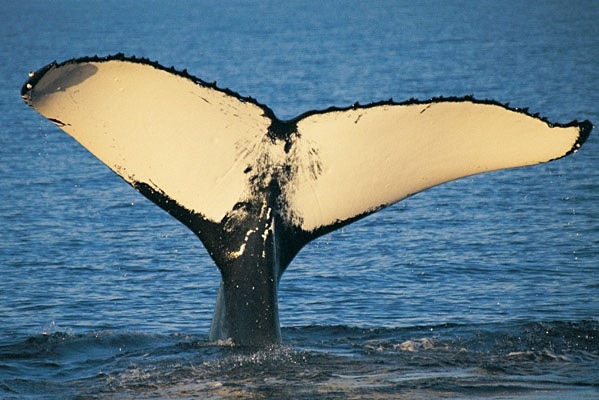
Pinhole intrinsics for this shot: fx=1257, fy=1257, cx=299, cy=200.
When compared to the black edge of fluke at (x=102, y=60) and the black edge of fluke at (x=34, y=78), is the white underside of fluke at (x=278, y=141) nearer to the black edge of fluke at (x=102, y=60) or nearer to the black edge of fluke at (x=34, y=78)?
the black edge of fluke at (x=102, y=60)

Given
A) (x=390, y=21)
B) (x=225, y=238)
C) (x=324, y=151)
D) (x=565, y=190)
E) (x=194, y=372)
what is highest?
(x=390, y=21)

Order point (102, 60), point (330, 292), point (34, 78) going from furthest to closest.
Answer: point (330, 292), point (102, 60), point (34, 78)

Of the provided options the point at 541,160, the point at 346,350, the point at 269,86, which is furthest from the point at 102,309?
the point at 269,86

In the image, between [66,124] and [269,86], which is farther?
[269,86]

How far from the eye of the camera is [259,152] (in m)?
7.17

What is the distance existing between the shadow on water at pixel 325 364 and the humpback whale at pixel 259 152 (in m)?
0.31

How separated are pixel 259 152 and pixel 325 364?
1.47 metres

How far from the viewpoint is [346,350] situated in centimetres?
835

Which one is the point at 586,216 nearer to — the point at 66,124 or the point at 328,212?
the point at 328,212

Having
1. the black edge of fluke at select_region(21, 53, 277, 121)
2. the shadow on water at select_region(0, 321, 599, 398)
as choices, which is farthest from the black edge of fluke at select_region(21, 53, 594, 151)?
the shadow on water at select_region(0, 321, 599, 398)

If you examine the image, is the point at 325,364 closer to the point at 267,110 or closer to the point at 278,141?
the point at 278,141

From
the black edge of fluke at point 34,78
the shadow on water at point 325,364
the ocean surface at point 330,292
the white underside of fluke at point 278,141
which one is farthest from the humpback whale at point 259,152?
the ocean surface at point 330,292

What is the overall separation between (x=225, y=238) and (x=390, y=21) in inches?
2943

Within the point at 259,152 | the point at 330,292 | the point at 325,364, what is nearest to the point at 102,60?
the point at 259,152
